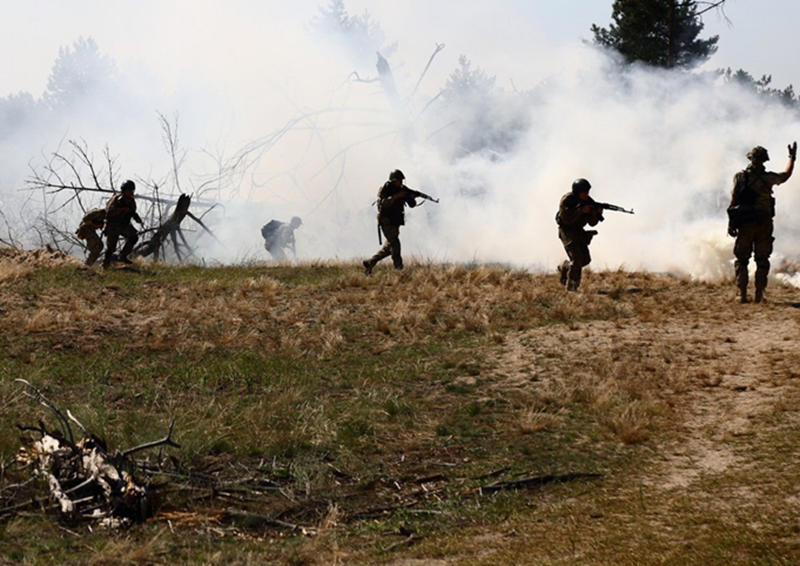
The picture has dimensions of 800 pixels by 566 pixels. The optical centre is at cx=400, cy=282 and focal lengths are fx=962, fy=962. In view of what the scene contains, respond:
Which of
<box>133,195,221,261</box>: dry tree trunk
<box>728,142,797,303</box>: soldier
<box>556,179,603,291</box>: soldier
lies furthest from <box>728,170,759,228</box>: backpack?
<box>133,195,221,261</box>: dry tree trunk

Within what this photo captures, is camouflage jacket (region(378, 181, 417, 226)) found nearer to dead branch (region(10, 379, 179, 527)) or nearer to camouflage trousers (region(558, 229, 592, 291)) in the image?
camouflage trousers (region(558, 229, 592, 291))

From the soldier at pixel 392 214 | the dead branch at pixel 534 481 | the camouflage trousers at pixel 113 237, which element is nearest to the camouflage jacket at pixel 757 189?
the soldier at pixel 392 214

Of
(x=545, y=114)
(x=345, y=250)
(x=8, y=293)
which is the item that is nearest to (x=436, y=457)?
(x=8, y=293)

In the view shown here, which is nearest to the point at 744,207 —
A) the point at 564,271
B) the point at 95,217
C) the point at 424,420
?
the point at 564,271

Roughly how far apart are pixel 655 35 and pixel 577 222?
18672mm

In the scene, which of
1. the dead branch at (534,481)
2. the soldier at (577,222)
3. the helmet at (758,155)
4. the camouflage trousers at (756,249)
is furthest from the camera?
the soldier at (577,222)

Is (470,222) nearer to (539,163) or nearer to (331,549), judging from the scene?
(539,163)

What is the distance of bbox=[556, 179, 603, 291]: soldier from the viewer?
42.9 feet

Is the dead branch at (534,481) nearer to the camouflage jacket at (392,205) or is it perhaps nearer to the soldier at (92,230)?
the camouflage jacket at (392,205)

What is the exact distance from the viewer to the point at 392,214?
1529cm

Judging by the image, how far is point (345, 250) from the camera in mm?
30656

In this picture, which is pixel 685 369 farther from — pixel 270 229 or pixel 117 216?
pixel 270 229

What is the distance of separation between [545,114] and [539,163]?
2792 mm

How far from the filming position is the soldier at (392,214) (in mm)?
15281
